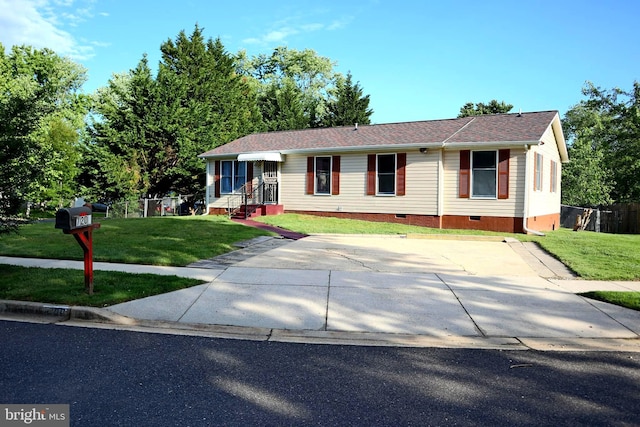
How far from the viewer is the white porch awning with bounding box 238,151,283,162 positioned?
1961 centimetres

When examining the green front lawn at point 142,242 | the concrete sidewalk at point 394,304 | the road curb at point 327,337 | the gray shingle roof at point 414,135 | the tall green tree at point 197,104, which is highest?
the tall green tree at point 197,104

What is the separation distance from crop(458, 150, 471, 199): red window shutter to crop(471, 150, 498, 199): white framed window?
0.50ft

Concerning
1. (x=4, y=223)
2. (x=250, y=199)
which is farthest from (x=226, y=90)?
(x=4, y=223)

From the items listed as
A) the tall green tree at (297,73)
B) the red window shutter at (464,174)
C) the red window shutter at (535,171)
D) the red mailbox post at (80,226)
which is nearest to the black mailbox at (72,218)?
the red mailbox post at (80,226)

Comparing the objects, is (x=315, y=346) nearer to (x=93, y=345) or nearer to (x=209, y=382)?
(x=209, y=382)

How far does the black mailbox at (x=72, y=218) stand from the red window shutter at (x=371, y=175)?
13551 mm

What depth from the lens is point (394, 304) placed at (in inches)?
243

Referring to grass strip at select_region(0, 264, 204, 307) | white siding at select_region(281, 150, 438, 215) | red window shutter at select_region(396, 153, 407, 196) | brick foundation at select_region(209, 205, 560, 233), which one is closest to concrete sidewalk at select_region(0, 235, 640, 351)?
grass strip at select_region(0, 264, 204, 307)

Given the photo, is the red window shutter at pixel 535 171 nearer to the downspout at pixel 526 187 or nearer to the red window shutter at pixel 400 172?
the downspout at pixel 526 187

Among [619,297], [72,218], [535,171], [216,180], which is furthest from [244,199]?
[619,297]

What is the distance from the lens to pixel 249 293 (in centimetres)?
661

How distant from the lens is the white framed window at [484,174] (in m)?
16.3

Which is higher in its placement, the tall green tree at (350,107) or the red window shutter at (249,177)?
the tall green tree at (350,107)

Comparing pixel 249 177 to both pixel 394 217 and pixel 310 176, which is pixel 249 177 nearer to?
pixel 310 176
